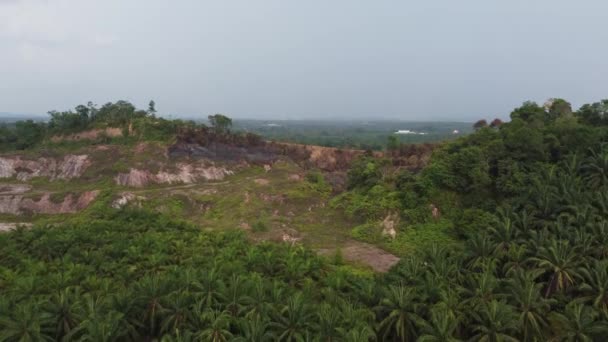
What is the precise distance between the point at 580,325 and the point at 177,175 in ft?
186

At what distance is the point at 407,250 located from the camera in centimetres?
3956

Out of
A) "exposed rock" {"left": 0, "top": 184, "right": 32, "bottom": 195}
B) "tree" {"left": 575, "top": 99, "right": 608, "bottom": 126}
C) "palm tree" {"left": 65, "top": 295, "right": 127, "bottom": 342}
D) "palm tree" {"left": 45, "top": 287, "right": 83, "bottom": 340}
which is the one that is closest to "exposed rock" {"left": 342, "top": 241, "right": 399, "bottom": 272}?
"palm tree" {"left": 65, "top": 295, "right": 127, "bottom": 342}

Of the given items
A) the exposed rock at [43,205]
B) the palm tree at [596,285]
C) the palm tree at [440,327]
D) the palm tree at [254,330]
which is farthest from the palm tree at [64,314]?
the exposed rock at [43,205]

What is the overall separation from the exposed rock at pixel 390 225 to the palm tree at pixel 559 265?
17344 mm

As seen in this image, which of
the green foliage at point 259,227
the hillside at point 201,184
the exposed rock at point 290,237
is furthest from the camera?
the hillside at point 201,184

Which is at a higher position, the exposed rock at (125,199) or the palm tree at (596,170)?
the palm tree at (596,170)

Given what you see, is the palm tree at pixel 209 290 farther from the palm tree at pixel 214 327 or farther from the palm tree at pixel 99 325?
the palm tree at pixel 99 325

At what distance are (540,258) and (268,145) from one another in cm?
5951

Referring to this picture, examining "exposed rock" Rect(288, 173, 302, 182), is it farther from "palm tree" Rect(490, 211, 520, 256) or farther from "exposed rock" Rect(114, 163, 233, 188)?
"palm tree" Rect(490, 211, 520, 256)

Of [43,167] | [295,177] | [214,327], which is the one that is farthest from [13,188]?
[214,327]

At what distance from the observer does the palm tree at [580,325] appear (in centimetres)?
2048

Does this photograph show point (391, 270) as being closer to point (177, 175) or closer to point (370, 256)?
point (370, 256)

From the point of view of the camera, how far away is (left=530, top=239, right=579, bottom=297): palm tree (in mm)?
24891

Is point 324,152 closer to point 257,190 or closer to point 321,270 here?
point 257,190
